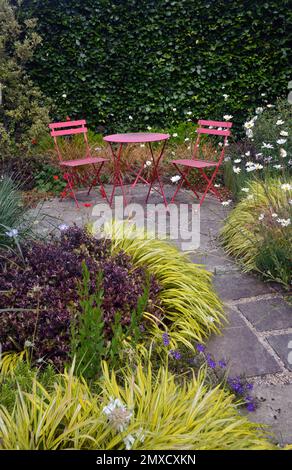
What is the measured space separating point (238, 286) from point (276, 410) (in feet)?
4.68

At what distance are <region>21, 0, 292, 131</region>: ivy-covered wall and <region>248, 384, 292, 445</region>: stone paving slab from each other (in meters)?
5.86

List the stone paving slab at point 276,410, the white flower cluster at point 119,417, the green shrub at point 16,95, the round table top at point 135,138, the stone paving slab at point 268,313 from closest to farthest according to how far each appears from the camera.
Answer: the white flower cluster at point 119,417 < the stone paving slab at point 276,410 < the stone paving slab at point 268,313 < the round table top at point 135,138 < the green shrub at point 16,95

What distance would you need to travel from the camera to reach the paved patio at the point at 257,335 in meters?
2.36

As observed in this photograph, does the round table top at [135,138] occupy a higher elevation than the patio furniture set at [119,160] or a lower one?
higher

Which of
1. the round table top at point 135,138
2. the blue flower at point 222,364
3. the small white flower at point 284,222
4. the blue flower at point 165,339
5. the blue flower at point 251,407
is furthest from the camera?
the round table top at point 135,138

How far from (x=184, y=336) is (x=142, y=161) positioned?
4374 mm

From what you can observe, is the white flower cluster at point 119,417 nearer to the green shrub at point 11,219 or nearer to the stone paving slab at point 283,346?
the stone paving slab at point 283,346

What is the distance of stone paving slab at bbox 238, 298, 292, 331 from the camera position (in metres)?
3.07

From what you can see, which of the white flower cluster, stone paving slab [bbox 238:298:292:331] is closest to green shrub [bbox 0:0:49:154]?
stone paving slab [bbox 238:298:292:331]

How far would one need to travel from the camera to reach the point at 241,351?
110 inches

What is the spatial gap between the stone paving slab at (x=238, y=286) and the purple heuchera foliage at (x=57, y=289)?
0.67 meters

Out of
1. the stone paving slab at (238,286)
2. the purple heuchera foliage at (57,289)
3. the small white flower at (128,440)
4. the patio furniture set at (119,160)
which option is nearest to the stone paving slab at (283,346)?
the stone paving slab at (238,286)

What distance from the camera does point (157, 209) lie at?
568 centimetres
